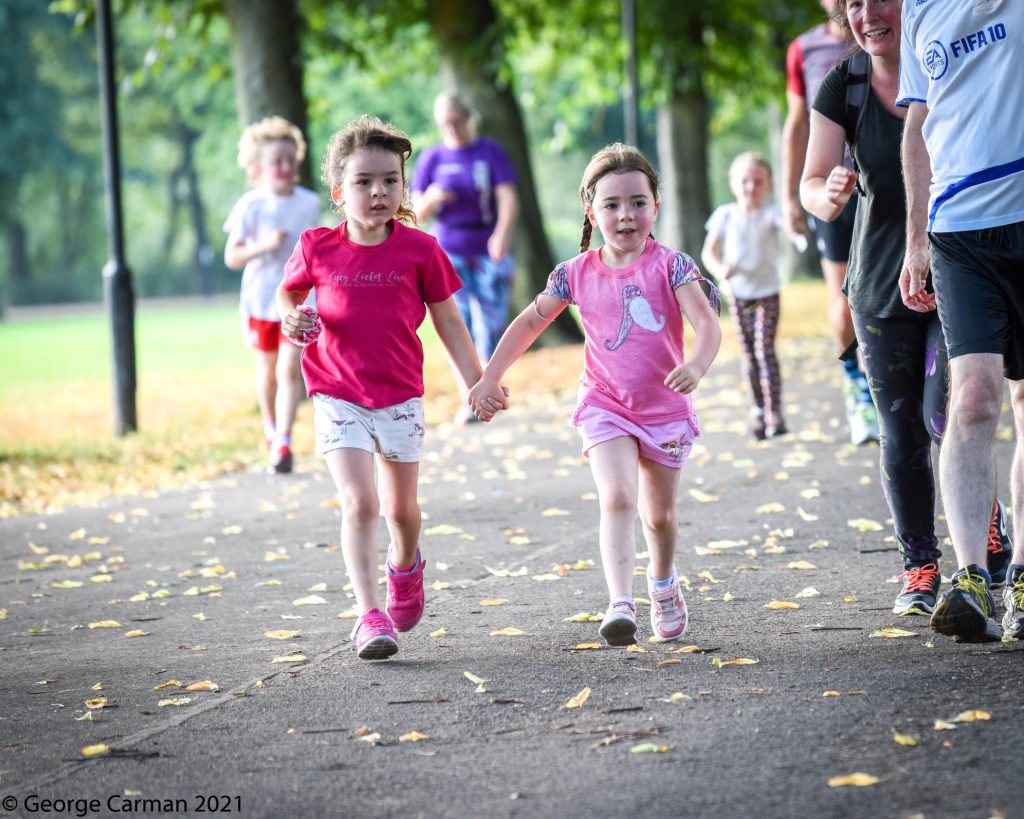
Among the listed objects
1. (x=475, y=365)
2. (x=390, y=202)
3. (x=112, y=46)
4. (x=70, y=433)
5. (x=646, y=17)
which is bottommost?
(x=70, y=433)

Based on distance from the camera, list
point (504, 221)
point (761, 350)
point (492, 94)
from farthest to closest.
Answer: point (492, 94), point (504, 221), point (761, 350)

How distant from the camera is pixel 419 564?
550 centimetres

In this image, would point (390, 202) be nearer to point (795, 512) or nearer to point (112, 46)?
point (795, 512)

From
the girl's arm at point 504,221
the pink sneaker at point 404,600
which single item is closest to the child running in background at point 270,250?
the girl's arm at point 504,221

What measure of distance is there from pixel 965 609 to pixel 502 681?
1.40m

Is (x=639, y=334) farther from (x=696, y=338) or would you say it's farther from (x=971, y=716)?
(x=971, y=716)

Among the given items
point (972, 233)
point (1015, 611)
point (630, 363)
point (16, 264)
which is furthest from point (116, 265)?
point (16, 264)

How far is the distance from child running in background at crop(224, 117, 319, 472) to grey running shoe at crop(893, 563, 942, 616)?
214 inches

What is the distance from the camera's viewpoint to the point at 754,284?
10375 mm

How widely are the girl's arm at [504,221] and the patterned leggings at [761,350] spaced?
92.0 inches

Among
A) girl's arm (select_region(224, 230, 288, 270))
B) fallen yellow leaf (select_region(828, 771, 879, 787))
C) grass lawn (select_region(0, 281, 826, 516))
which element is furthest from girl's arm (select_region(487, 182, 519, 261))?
fallen yellow leaf (select_region(828, 771, 879, 787))

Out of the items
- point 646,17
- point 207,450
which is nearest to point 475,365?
point 207,450

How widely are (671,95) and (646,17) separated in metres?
1.61

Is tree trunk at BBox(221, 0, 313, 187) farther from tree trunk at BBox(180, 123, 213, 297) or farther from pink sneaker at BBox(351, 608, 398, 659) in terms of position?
tree trunk at BBox(180, 123, 213, 297)
